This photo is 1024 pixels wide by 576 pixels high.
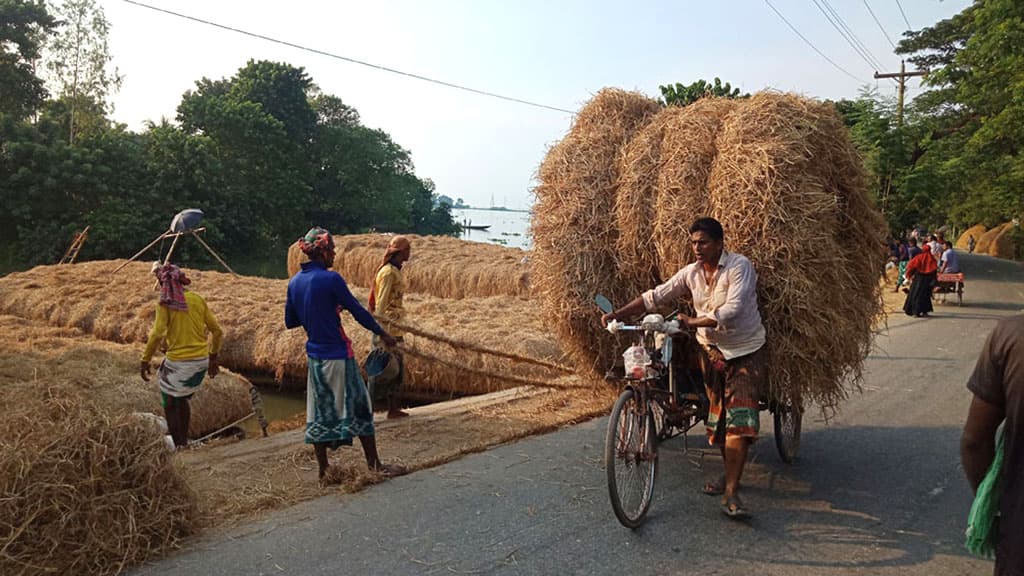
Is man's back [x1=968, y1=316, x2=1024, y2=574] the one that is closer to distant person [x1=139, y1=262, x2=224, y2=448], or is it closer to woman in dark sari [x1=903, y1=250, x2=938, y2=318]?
distant person [x1=139, y1=262, x2=224, y2=448]

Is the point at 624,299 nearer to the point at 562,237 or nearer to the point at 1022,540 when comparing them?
the point at 562,237

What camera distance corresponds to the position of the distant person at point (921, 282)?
16.1 meters

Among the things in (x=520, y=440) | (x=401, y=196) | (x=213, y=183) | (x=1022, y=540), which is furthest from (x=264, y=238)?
(x=1022, y=540)

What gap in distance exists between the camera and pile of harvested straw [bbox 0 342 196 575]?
3744mm

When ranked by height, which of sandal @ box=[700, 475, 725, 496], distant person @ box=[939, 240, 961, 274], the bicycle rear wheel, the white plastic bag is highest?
distant person @ box=[939, 240, 961, 274]

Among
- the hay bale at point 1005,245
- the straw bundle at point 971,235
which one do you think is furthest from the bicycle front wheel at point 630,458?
the straw bundle at point 971,235

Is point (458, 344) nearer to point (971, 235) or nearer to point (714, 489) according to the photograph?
point (714, 489)

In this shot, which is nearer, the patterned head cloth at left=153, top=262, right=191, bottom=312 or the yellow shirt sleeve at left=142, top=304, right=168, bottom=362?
the yellow shirt sleeve at left=142, top=304, right=168, bottom=362

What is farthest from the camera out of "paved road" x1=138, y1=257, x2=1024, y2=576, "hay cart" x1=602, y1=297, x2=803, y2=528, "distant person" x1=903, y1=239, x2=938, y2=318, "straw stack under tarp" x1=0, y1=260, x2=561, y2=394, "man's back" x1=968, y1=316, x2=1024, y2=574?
"distant person" x1=903, y1=239, x2=938, y2=318

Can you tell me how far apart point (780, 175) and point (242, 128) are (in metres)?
34.6

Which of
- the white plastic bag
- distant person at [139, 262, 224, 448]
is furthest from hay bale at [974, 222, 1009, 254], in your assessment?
distant person at [139, 262, 224, 448]

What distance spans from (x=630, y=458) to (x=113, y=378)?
752cm

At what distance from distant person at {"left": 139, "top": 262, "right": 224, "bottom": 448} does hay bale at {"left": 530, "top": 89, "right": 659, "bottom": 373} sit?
11.3ft

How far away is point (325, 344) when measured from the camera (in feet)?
17.3
